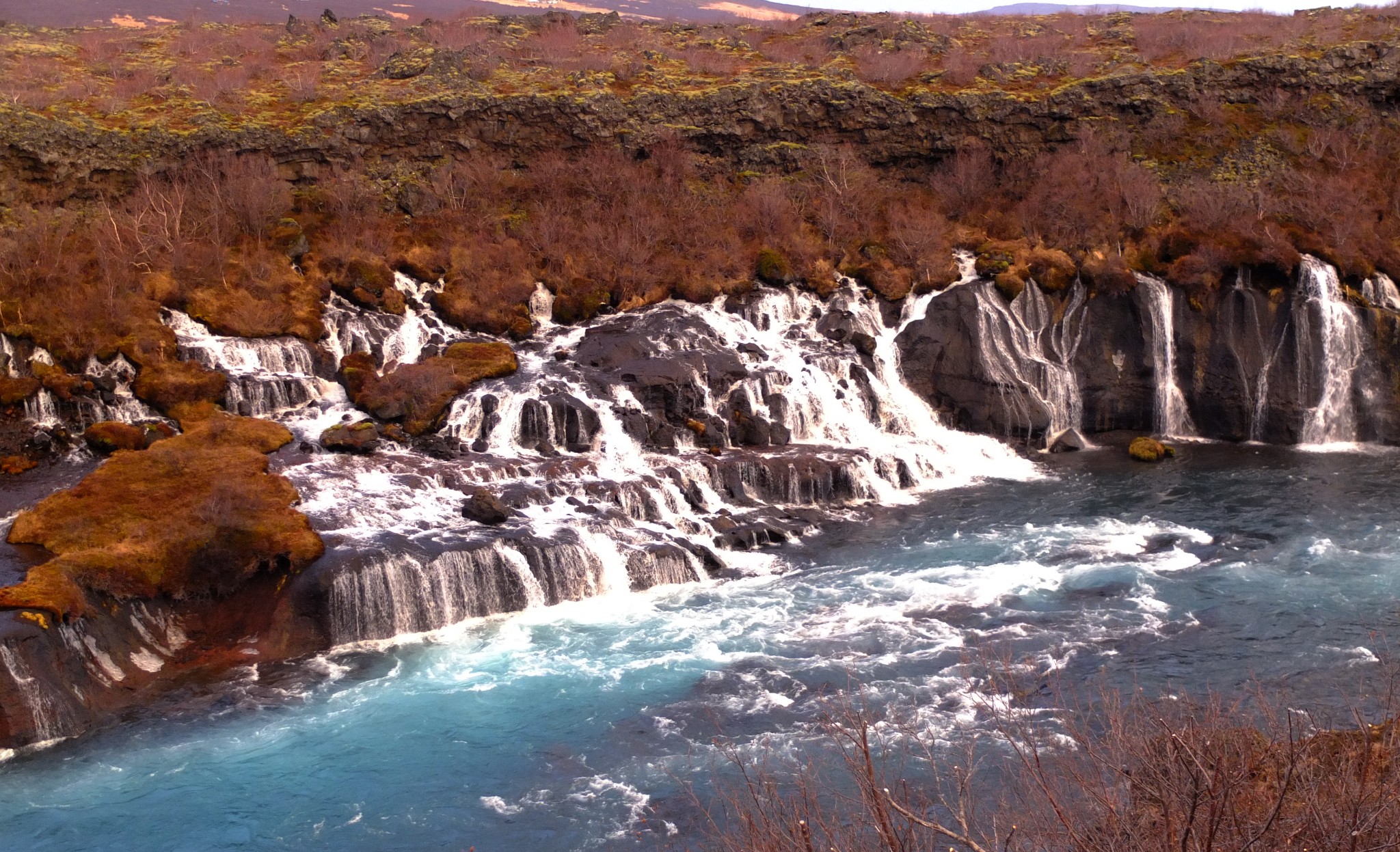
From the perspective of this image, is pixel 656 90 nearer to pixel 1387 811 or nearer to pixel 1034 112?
pixel 1034 112

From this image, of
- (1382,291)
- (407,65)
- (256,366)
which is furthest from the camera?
(407,65)

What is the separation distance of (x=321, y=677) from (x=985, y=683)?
12367 millimetres

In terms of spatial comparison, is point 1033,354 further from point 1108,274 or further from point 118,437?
point 118,437

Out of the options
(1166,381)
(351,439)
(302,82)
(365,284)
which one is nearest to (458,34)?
(302,82)

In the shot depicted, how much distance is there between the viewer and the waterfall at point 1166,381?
37.4 metres

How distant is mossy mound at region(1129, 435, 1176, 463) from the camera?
34500 millimetres

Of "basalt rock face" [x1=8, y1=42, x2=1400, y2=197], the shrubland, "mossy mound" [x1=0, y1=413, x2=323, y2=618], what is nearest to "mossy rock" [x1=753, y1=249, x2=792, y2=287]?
the shrubland

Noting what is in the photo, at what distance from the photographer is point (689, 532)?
93.2 ft

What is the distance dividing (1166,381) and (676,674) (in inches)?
939

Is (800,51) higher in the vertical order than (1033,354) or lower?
higher

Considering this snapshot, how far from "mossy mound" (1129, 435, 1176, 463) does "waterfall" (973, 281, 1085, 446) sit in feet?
9.04

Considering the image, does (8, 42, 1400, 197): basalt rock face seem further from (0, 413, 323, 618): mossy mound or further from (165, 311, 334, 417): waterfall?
(0, 413, 323, 618): mossy mound

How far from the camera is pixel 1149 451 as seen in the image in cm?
3462

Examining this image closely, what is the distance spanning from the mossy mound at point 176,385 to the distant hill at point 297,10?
4534 centimetres
